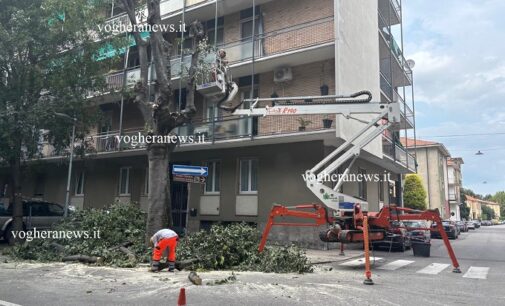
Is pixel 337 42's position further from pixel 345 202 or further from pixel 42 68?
pixel 42 68

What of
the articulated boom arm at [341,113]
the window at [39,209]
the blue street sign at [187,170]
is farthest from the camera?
the window at [39,209]

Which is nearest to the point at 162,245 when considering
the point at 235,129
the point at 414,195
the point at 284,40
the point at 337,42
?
the point at 235,129

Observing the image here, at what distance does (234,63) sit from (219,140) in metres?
3.43

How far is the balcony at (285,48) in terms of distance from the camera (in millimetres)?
16703

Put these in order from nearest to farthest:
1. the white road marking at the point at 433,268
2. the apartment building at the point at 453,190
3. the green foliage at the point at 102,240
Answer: the white road marking at the point at 433,268
the green foliage at the point at 102,240
the apartment building at the point at 453,190

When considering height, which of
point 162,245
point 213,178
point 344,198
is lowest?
point 162,245

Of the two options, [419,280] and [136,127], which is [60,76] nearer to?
[136,127]

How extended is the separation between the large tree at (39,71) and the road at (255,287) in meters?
5.28

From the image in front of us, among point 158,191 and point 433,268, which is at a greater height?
point 158,191

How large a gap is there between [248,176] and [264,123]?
2.59m

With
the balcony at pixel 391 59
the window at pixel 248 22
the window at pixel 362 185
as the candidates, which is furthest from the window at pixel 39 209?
the balcony at pixel 391 59

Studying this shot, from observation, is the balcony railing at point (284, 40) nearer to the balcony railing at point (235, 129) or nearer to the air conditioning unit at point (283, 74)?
the air conditioning unit at point (283, 74)

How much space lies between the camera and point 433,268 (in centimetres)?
1183

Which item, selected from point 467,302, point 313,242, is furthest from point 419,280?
point 313,242
